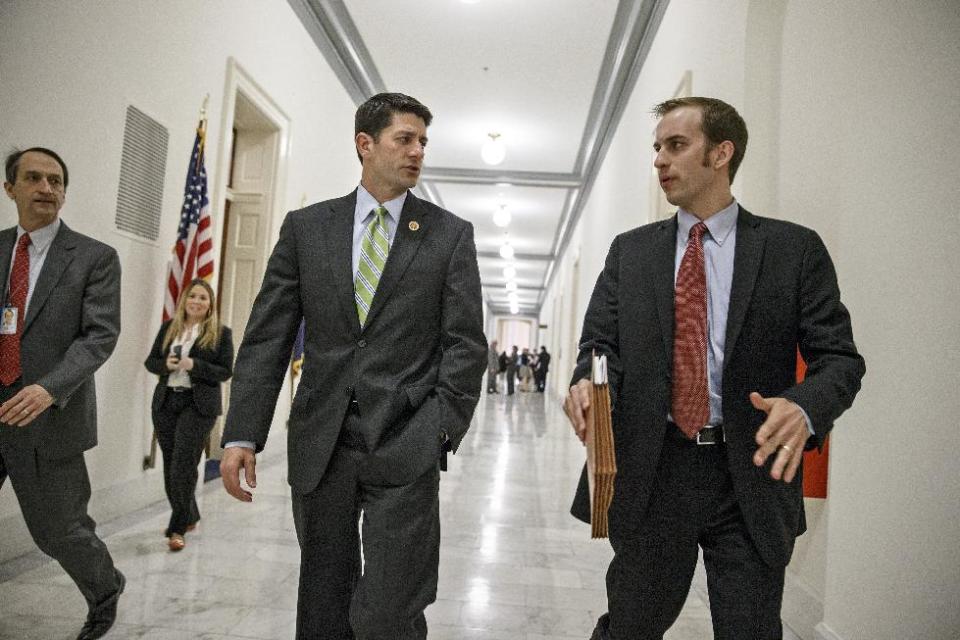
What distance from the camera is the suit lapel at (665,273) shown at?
1771 millimetres

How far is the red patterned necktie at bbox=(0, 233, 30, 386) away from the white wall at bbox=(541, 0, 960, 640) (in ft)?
10.3

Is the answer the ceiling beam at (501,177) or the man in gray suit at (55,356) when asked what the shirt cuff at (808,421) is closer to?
the man in gray suit at (55,356)

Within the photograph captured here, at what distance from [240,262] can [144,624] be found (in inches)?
180

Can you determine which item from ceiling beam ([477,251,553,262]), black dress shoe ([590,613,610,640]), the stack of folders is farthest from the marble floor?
ceiling beam ([477,251,553,262])

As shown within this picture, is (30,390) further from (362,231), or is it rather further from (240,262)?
(240,262)

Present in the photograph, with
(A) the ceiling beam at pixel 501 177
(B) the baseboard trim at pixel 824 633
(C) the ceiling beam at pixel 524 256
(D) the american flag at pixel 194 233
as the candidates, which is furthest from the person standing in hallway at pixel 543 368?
(B) the baseboard trim at pixel 824 633

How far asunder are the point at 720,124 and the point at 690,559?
44.3 inches

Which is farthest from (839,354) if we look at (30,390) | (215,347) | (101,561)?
(215,347)

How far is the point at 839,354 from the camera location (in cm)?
160

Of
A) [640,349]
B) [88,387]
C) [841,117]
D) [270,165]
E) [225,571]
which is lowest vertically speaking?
[225,571]

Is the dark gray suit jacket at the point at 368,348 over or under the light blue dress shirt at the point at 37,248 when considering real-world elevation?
under

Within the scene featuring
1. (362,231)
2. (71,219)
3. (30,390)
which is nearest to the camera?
(362,231)

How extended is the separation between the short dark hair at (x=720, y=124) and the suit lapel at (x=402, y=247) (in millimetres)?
788

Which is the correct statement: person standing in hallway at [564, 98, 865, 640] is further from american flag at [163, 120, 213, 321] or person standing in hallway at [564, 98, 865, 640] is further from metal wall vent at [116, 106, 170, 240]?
american flag at [163, 120, 213, 321]
